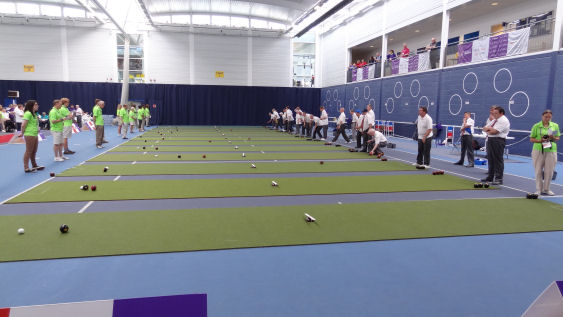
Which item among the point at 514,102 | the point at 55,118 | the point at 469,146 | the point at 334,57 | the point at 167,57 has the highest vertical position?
the point at 334,57

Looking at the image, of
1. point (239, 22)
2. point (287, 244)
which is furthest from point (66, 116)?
point (239, 22)

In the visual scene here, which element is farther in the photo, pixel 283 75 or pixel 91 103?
pixel 283 75

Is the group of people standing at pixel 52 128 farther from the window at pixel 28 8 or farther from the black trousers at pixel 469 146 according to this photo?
the window at pixel 28 8

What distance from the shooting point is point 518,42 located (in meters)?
14.5

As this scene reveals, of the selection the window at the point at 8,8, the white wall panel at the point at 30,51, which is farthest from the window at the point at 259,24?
the window at the point at 8,8

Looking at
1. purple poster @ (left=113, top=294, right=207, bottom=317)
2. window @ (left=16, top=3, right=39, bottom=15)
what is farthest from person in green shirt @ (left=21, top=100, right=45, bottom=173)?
window @ (left=16, top=3, right=39, bottom=15)

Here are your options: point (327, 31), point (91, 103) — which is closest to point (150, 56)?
point (91, 103)

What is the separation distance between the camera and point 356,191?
769 cm

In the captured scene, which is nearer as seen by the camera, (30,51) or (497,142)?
(497,142)

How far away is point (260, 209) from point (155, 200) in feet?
6.51

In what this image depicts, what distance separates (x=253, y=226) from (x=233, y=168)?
5.24 meters

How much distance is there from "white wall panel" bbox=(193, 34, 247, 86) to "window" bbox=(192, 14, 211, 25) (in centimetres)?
106

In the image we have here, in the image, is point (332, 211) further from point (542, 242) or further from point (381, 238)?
point (542, 242)

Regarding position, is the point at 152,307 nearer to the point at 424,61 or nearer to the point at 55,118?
the point at 55,118
